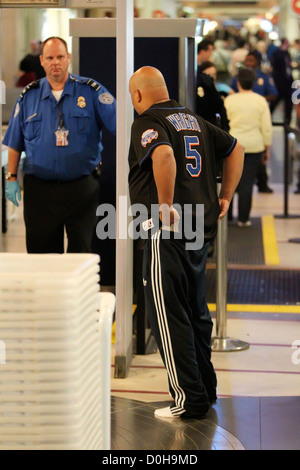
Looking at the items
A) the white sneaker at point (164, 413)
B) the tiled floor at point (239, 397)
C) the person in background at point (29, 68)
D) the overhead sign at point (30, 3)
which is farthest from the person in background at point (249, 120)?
the person in background at point (29, 68)

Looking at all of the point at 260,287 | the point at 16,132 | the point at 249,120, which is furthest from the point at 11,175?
the point at 249,120

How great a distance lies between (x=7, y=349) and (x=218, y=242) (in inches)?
110

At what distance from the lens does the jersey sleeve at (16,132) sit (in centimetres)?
558

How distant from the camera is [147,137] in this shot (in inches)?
165

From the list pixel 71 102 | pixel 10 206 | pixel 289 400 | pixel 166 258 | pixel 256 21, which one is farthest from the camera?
pixel 256 21

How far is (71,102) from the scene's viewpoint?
553cm

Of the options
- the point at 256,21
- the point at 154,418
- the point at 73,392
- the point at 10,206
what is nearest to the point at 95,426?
the point at 73,392

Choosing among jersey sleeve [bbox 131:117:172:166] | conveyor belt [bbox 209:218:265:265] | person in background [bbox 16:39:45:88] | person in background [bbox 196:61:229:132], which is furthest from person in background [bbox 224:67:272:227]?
person in background [bbox 16:39:45:88]

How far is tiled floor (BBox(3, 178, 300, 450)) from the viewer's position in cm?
408

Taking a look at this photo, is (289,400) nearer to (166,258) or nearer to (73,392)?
(166,258)

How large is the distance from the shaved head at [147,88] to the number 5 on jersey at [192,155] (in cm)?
25

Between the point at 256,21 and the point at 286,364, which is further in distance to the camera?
the point at 256,21

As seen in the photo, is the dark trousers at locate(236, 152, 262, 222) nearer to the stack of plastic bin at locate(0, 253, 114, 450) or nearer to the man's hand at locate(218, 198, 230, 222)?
the man's hand at locate(218, 198, 230, 222)

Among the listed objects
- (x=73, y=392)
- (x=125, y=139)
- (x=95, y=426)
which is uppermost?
(x=125, y=139)
